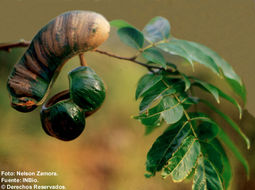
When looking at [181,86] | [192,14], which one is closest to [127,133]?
[181,86]

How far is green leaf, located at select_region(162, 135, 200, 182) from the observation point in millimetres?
343

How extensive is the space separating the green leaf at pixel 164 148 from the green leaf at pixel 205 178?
0.05m

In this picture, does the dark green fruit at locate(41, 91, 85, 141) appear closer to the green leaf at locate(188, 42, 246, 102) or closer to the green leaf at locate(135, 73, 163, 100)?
the green leaf at locate(135, 73, 163, 100)

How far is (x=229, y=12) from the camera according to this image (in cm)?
71

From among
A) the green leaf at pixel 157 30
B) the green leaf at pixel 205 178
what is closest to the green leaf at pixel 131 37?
the green leaf at pixel 157 30

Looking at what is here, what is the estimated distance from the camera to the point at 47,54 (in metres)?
0.37

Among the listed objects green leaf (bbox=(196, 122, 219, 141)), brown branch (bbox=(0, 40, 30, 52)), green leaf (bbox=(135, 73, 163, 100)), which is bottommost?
green leaf (bbox=(196, 122, 219, 141))

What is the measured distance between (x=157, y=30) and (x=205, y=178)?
0.98ft

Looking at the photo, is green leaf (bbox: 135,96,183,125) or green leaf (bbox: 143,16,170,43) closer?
green leaf (bbox: 135,96,183,125)

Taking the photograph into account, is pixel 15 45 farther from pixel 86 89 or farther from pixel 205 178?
pixel 205 178

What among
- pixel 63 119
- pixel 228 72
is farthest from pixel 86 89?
pixel 228 72

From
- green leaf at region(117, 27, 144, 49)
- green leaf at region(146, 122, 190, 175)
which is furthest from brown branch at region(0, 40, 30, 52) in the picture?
green leaf at region(146, 122, 190, 175)

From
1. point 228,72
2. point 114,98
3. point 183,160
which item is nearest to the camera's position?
point 183,160

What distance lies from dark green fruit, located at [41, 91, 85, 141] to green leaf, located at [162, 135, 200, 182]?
145 mm
